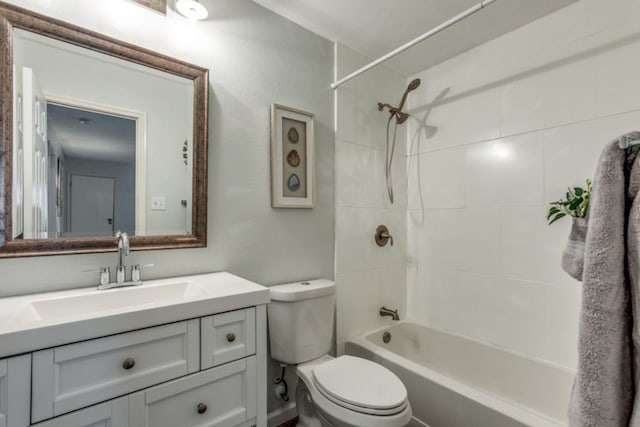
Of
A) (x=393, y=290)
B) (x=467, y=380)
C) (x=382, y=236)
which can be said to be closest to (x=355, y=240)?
(x=382, y=236)

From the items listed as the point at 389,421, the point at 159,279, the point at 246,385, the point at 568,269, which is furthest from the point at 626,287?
the point at 159,279

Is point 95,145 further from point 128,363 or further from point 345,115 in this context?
point 345,115

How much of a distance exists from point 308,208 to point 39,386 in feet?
4.48

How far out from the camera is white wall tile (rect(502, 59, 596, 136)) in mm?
1600

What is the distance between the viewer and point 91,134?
1.26m

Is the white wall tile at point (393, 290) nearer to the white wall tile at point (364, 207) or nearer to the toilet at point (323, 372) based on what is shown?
the white wall tile at point (364, 207)

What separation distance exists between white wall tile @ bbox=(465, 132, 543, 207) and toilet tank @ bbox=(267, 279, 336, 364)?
4.06 ft

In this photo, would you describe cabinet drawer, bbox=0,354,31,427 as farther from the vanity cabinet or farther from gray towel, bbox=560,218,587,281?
gray towel, bbox=560,218,587,281

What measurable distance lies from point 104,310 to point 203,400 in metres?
0.47

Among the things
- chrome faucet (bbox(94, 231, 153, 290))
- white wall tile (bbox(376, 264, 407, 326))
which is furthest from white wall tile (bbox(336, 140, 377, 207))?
chrome faucet (bbox(94, 231, 153, 290))

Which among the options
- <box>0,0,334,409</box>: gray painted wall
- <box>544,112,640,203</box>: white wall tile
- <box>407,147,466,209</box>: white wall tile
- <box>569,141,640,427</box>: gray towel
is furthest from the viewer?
<box>407,147,466,209</box>: white wall tile

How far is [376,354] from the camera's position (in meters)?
1.79

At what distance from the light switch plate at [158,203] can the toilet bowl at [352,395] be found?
3.41 ft

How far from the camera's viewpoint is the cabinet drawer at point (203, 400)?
0.95 m
